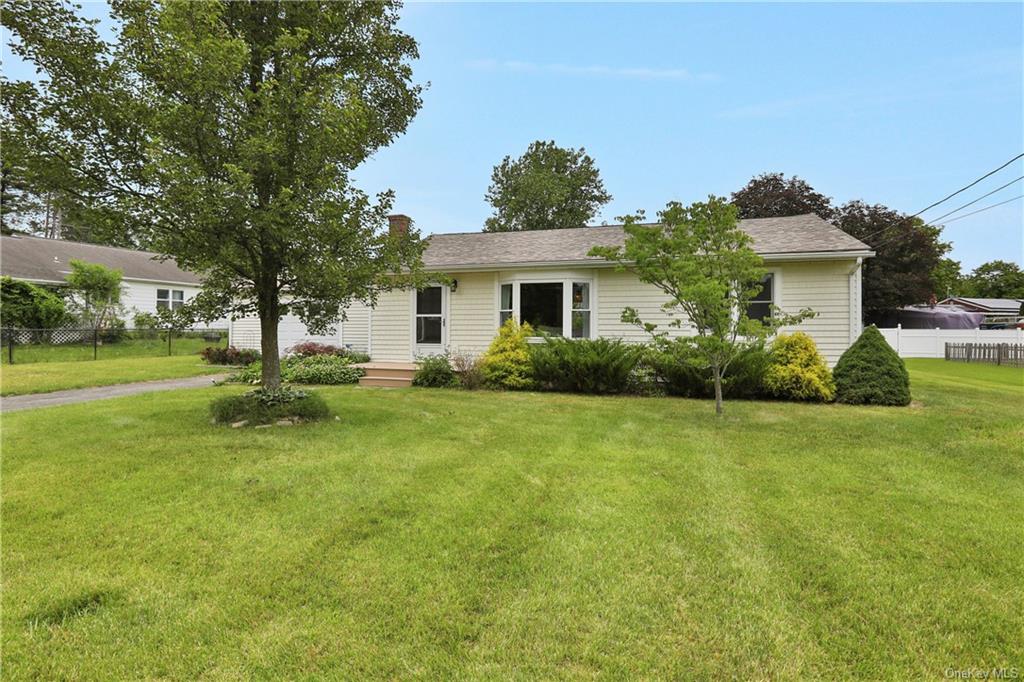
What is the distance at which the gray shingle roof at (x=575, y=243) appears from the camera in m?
10.3

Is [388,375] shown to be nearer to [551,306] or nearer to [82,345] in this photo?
[551,306]

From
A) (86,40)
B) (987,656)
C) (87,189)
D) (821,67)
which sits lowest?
(987,656)

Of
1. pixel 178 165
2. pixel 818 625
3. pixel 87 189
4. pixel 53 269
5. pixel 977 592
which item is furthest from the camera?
pixel 53 269

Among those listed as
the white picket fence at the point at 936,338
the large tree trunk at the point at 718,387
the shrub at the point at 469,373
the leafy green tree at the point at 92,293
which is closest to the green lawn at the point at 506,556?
the large tree trunk at the point at 718,387

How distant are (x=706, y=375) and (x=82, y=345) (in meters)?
21.2

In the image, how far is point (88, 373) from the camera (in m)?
11.7

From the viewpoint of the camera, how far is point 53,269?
21.7m

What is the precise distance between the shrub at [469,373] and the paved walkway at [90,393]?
5642 millimetres

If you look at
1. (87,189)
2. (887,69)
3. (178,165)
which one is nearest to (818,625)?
(178,165)

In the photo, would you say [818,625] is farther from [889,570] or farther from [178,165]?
[178,165]

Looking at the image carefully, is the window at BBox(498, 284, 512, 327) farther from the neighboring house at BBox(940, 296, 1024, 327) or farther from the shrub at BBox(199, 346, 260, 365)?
the neighboring house at BBox(940, 296, 1024, 327)

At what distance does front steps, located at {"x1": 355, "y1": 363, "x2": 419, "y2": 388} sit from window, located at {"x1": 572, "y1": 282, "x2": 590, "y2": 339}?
3.95 metres

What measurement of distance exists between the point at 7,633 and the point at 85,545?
939mm

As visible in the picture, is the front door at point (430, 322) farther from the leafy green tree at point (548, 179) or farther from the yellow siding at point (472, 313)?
the leafy green tree at point (548, 179)
